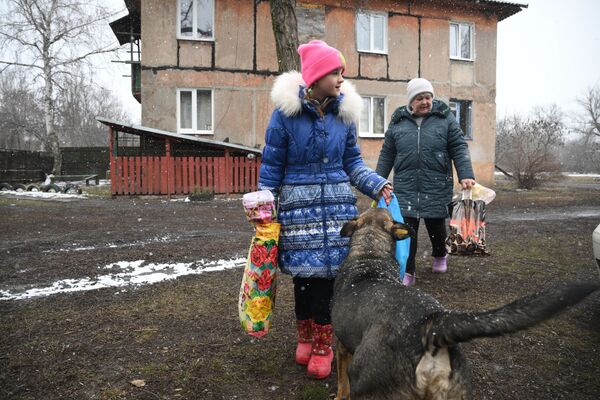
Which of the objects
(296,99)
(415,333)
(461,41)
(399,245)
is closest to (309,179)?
(296,99)

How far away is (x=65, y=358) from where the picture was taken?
9.12 feet

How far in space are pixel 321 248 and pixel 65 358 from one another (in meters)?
1.90

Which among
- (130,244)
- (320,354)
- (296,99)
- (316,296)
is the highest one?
(296,99)

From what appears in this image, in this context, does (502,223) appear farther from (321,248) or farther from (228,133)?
(228,133)

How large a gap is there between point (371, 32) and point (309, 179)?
1630 centimetres

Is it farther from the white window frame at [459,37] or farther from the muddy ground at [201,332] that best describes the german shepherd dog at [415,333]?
the white window frame at [459,37]

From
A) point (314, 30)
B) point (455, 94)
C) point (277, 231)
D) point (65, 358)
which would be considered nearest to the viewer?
point (277, 231)

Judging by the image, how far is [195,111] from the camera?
1557 cm

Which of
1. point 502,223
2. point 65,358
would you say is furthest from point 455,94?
point 65,358

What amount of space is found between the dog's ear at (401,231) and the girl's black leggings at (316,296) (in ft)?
1.70

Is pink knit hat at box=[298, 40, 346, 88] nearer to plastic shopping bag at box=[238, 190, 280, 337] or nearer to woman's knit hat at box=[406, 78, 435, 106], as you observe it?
plastic shopping bag at box=[238, 190, 280, 337]

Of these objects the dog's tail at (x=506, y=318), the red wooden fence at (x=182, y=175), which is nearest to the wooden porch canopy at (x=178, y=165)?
the red wooden fence at (x=182, y=175)

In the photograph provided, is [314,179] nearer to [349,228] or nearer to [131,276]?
[349,228]

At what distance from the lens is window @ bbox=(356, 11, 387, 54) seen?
55.5 ft
